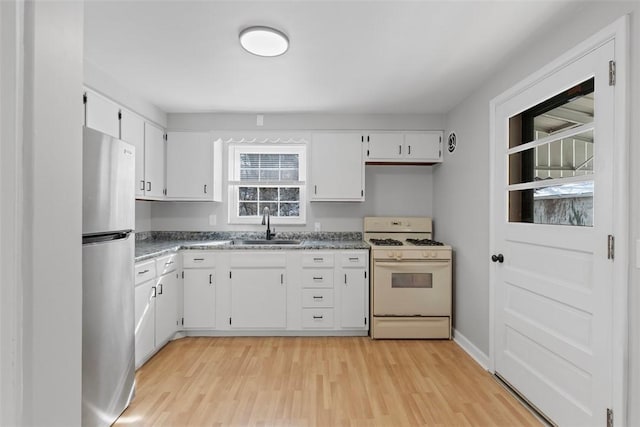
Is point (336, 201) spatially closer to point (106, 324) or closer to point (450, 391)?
point (450, 391)

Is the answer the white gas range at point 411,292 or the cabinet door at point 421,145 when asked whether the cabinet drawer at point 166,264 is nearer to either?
the white gas range at point 411,292

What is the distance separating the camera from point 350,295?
327 centimetres

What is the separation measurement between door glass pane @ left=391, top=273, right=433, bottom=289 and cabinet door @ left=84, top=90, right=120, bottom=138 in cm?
288

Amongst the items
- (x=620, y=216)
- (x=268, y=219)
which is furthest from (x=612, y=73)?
(x=268, y=219)

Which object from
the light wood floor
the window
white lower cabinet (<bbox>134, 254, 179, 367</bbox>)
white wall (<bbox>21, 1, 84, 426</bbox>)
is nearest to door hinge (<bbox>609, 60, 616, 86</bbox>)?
the light wood floor

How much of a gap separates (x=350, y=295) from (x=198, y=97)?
2518 millimetres

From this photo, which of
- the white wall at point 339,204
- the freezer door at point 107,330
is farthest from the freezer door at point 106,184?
the white wall at point 339,204

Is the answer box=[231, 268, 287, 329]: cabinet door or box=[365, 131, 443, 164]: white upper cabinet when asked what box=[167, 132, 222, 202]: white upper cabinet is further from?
box=[365, 131, 443, 164]: white upper cabinet

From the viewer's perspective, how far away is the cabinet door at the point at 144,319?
249cm

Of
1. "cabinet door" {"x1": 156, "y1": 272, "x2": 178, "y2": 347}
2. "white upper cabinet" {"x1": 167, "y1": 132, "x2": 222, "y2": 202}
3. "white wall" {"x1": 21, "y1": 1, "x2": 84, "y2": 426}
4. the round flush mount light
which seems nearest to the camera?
"white wall" {"x1": 21, "y1": 1, "x2": 84, "y2": 426}

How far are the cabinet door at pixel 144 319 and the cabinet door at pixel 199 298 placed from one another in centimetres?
49

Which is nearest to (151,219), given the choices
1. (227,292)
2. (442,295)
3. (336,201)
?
(227,292)

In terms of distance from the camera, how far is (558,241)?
184cm

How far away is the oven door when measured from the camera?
10.5ft
